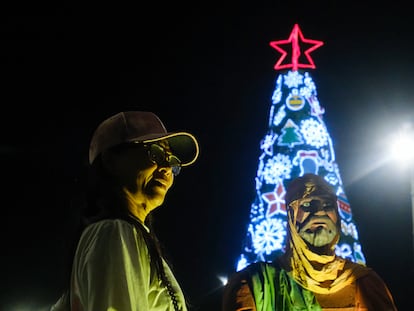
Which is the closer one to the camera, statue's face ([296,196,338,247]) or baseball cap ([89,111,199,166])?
baseball cap ([89,111,199,166])

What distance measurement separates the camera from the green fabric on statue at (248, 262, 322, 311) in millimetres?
4828

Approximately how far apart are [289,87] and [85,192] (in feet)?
37.6

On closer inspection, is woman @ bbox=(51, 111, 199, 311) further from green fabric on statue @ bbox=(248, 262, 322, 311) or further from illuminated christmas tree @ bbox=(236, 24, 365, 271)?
illuminated christmas tree @ bbox=(236, 24, 365, 271)

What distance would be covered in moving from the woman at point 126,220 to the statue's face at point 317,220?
236 centimetres

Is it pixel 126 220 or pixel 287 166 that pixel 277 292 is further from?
pixel 287 166

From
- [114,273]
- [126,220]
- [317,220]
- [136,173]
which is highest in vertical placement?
[136,173]

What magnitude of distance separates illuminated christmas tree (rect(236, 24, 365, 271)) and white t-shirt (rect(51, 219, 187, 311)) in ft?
30.9

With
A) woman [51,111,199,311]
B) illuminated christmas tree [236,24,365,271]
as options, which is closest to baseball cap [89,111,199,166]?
woman [51,111,199,311]

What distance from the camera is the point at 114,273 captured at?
2.08m

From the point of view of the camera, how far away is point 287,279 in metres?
5.00

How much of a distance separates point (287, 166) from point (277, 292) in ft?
25.5

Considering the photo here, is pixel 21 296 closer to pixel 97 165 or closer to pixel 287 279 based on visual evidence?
pixel 287 279

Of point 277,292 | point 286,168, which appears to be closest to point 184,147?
point 277,292

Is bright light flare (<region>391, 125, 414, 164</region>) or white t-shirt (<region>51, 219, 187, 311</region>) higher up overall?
bright light flare (<region>391, 125, 414, 164</region>)
